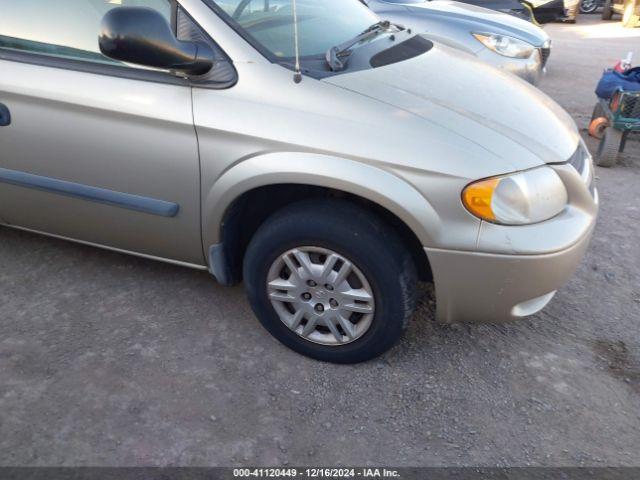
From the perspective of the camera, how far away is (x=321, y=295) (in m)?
2.33

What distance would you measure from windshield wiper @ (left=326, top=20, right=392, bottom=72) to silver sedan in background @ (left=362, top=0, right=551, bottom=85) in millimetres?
2396

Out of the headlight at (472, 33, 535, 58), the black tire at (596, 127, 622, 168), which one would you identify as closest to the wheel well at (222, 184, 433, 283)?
the black tire at (596, 127, 622, 168)

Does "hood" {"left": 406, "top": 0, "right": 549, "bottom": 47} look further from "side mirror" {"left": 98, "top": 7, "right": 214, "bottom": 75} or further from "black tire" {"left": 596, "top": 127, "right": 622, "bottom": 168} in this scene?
"side mirror" {"left": 98, "top": 7, "right": 214, "bottom": 75}

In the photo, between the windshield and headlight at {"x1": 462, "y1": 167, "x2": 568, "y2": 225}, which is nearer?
headlight at {"x1": 462, "y1": 167, "x2": 568, "y2": 225}

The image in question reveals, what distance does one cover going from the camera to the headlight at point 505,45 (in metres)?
5.27

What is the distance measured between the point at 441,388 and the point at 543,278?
61cm

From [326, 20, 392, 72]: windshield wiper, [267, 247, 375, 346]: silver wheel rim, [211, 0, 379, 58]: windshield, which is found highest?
[211, 0, 379, 58]: windshield

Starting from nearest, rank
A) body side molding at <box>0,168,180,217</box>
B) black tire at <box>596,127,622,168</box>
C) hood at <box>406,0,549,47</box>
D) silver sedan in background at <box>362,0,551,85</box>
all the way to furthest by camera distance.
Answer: body side molding at <box>0,168,180,217</box> → black tire at <box>596,127,622,168</box> → silver sedan in background at <box>362,0,551,85</box> → hood at <box>406,0,549,47</box>

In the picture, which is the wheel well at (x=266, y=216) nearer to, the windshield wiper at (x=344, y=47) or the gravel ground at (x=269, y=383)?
the gravel ground at (x=269, y=383)

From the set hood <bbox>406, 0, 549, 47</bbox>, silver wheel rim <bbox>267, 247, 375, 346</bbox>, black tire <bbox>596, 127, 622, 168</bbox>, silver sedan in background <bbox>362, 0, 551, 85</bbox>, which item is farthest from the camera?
hood <bbox>406, 0, 549, 47</bbox>

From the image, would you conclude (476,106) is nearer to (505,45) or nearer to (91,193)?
(91,193)

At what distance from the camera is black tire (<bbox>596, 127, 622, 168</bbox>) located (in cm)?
459

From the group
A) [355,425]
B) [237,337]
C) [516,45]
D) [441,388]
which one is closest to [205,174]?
[237,337]

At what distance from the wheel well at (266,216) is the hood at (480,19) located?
365cm
